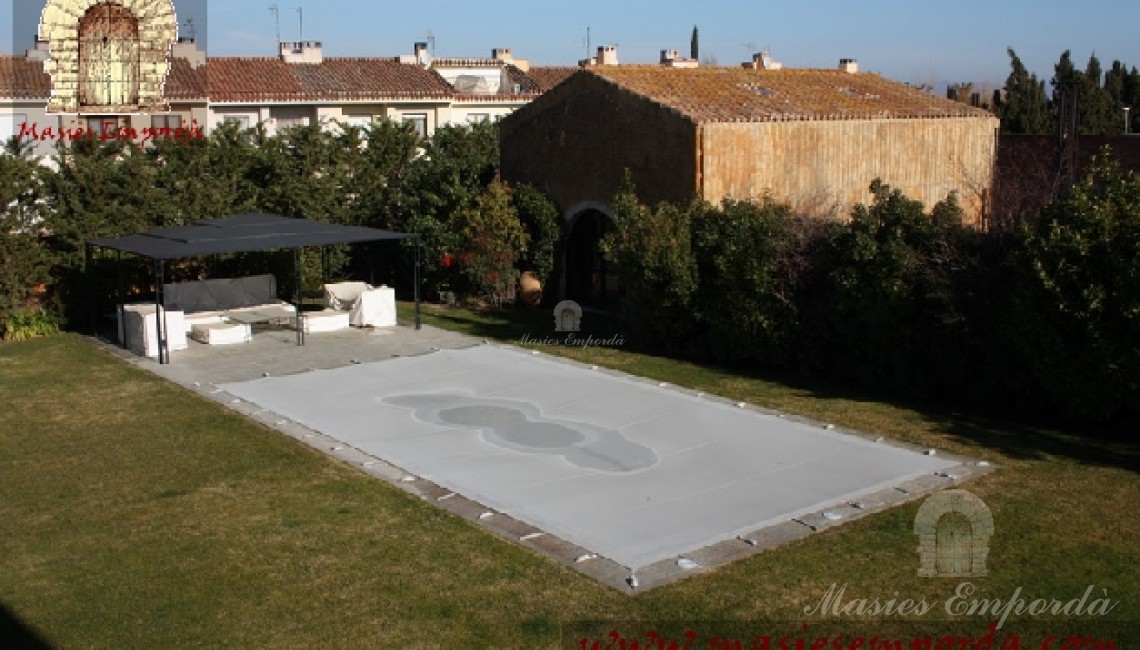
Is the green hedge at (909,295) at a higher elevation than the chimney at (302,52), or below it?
below

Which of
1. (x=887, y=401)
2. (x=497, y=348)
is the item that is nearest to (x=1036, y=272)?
(x=887, y=401)

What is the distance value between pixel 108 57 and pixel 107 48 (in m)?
0.29

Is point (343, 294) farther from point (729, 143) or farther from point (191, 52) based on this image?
point (191, 52)

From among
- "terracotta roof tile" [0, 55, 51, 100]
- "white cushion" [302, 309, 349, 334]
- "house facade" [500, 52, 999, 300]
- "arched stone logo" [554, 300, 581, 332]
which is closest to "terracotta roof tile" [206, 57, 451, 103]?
"terracotta roof tile" [0, 55, 51, 100]

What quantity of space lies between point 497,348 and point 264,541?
9.82 metres

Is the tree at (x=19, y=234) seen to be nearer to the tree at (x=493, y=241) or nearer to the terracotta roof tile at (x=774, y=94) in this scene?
the tree at (x=493, y=241)

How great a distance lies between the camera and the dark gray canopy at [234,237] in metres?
19.9

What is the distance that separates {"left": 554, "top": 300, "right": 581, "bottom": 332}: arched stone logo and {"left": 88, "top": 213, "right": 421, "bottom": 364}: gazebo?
9.43ft

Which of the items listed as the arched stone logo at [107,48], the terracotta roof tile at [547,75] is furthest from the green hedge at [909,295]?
the terracotta roof tile at [547,75]

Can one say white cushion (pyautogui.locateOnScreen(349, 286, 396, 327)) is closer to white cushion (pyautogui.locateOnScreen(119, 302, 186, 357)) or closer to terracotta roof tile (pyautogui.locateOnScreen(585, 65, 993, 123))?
white cushion (pyautogui.locateOnScreen(119, 302, 186, 357))

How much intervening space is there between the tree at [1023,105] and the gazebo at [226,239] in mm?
29945

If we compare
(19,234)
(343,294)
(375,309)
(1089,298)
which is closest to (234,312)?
(343,294)

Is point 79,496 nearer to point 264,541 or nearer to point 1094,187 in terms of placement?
point 264,541

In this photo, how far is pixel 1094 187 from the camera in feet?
47.0
